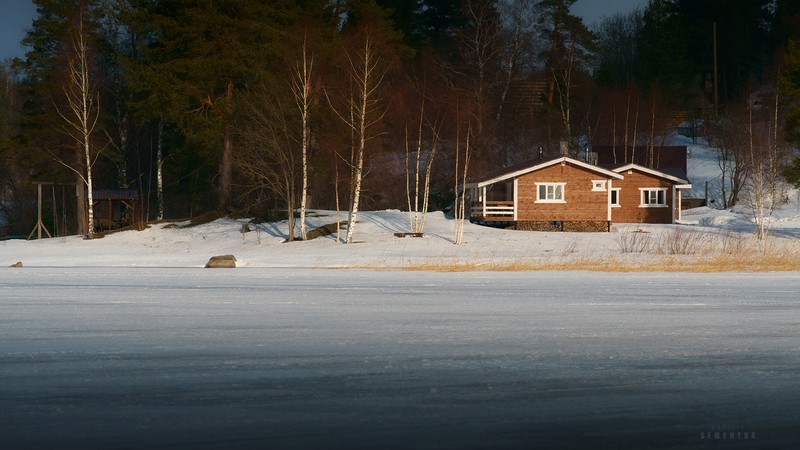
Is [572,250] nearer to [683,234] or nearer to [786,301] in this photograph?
[683,234]

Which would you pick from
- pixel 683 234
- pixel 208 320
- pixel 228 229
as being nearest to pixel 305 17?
pixel 228 229

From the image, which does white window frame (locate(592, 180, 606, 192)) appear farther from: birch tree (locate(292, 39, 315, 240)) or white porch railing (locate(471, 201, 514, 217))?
birch tree (locate(292, 39, 315, 240))

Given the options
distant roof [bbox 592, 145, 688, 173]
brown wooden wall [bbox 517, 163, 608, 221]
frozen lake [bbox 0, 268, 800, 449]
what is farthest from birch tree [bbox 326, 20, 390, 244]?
distant roof [bbox 592, 145, 688, 173]

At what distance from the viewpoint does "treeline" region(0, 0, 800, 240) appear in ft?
147

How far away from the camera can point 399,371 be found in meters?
9.62

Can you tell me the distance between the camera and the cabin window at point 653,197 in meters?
53.8

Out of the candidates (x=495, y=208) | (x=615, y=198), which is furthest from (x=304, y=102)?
(x=615, y=198)

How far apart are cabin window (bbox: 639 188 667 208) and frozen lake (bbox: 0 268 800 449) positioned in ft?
122

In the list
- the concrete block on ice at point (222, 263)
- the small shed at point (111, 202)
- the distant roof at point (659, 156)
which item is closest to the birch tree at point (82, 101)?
the small shed at point (111, 202)

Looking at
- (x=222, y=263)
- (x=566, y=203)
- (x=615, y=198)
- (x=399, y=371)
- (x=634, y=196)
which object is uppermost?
(x=634, y=196)

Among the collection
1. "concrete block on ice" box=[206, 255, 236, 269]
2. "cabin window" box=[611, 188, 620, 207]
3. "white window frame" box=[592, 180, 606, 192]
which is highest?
"white window frame" box=[592, 180, 606, 192]

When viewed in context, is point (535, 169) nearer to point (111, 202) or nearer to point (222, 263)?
point (222, 263)

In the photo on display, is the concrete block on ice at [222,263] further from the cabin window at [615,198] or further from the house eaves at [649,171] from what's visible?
the cabin window at [615,198]

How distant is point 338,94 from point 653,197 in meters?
20.1
